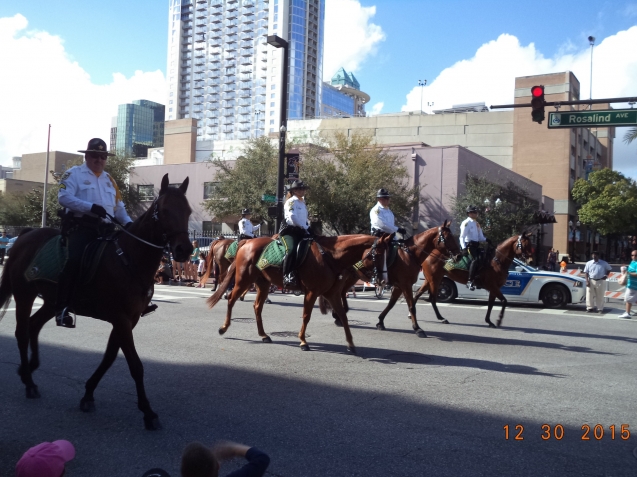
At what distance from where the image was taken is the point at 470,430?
521 cm

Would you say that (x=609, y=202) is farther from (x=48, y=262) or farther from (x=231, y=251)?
(x=48, y=262)

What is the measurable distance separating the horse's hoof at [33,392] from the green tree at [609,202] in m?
56.5

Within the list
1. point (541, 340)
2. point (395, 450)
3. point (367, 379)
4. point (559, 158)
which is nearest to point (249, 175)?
point (541, 340)

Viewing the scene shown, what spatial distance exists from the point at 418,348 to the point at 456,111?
63.2 m

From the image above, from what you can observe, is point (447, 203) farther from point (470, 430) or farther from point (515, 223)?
point (470, 430)

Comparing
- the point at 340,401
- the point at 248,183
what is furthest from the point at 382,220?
the point at 248,183

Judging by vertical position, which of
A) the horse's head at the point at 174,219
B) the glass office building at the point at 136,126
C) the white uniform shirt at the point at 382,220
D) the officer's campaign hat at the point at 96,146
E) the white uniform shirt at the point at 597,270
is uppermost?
the glass office building at the point at 136,126

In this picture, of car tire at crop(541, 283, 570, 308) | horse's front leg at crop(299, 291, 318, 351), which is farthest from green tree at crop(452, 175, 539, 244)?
horse's front leg at crop(299, 291, 318, 351)

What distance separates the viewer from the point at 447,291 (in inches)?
722

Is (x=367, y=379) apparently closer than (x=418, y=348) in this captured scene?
Yes

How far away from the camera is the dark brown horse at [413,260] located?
10664mm

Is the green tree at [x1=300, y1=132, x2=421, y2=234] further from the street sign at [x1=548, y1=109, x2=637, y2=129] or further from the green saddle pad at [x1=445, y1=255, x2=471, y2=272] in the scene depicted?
the green saddle pad at [x1=445, y1=255, x2=471, y2=272]

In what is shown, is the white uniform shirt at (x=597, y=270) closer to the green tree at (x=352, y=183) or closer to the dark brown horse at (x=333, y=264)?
the dark brown horse at (x=333, y=264)

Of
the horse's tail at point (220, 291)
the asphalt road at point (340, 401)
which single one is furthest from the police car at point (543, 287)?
the horse's tail at point (220, 291)
